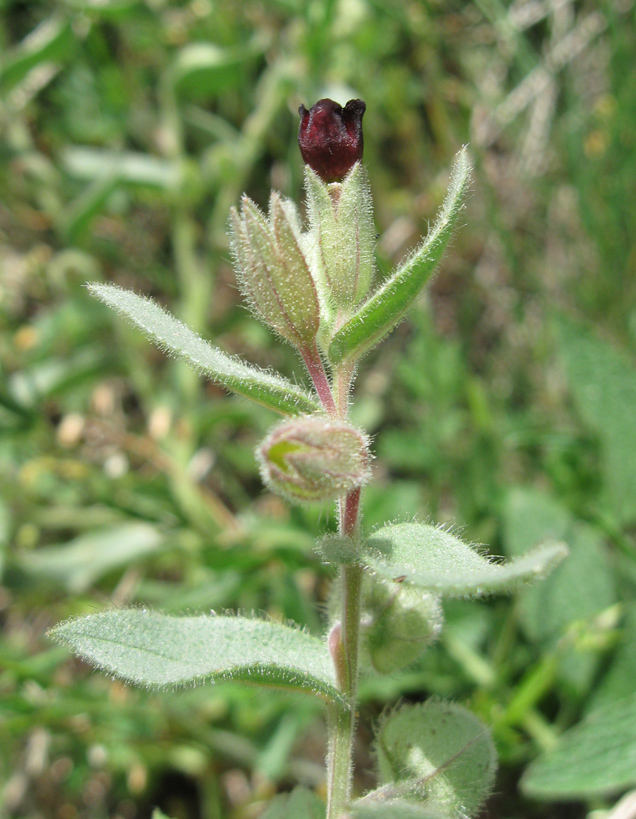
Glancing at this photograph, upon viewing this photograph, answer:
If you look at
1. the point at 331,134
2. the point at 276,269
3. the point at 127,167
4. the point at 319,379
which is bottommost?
the point at 319,379

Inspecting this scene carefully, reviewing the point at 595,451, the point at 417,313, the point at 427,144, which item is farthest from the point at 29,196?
the point at 595,451

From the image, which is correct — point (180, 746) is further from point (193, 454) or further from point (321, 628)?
point (193, 454)

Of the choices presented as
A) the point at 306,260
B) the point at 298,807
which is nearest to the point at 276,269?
the point at 306,260

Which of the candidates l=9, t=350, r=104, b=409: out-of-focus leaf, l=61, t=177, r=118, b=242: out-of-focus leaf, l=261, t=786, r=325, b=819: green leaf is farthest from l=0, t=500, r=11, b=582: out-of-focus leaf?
l=261, t=786, r=325, b=819: green leaf

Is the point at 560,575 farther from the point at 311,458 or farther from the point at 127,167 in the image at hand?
the point at 127,167

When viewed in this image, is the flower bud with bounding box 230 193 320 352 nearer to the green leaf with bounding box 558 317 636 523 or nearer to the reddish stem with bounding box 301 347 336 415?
the reddish stem with bounding box 301 347 336 415

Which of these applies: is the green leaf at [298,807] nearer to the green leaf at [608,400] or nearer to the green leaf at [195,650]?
the green leaf at [195,650]

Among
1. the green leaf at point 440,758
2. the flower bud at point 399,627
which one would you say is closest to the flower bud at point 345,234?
the flower bud at point 399,627
